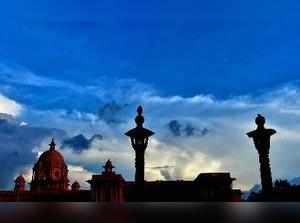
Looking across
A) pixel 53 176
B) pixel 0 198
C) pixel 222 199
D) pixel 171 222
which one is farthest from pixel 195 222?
pixel 53 176

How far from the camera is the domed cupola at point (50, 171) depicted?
3278 centimetres

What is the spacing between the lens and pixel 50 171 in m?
34.1

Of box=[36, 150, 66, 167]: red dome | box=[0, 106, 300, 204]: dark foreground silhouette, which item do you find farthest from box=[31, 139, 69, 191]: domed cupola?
box=[0, 106, 300, 204]: dark foreground silhouette

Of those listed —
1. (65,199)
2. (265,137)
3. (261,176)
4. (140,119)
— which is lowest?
(65,199)

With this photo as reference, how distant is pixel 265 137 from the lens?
13977 millimetres

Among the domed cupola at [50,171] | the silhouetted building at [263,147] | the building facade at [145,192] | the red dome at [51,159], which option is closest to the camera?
the silhouetted building at [263,147]

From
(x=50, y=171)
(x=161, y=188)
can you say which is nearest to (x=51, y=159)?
(x=50, y=171)

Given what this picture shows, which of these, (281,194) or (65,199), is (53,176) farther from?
(281,194)

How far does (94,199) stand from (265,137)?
824 centimetres

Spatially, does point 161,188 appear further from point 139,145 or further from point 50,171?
point 50,171

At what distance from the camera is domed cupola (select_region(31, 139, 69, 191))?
32.8 metres

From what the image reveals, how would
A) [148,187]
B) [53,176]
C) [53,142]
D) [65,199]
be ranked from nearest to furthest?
[148,187] → [65,199] → [53,176] → [53,142]

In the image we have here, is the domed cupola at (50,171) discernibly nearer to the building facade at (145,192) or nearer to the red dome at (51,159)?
the red dome at (51,159)

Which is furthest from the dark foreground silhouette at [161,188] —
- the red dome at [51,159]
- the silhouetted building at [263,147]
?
the red dome at [51,159]
